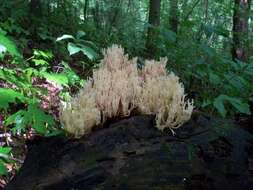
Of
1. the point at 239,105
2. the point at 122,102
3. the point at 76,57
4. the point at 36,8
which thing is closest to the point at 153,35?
the point at 76,57

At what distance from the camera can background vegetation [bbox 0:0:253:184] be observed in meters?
3.93

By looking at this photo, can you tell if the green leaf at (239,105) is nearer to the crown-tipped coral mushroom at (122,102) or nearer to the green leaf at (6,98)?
the crown-tipped coral mushroom at (122,102)

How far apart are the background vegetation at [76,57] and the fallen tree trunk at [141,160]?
40cm

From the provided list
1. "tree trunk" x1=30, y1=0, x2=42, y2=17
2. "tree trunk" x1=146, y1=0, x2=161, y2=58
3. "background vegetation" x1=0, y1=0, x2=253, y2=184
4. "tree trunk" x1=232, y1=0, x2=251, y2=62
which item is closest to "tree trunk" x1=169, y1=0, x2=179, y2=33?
"background vegetation" x1=0, y1=0, x2=253, y2=184

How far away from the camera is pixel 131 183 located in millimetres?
2322

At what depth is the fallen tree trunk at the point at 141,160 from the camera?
238 centimetres

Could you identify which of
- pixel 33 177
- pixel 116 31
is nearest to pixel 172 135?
pixel 33 177

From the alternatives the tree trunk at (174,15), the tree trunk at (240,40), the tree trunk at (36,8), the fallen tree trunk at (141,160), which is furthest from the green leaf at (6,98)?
the tree trunk at (174,15)

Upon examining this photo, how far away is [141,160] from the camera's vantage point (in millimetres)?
2469

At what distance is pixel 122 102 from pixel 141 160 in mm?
495

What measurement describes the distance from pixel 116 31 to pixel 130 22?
52.0 inches

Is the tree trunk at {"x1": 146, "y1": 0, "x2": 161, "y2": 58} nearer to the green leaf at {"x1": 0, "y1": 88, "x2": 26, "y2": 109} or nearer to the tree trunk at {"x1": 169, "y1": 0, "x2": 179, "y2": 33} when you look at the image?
the tree trunk at {"x1": 169, "y1": 0, "x2": 179, "y2": 33}

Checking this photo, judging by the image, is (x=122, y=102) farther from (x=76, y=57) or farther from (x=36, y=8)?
(x=36, y=8)

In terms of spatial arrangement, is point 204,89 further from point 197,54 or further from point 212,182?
point 212,182
